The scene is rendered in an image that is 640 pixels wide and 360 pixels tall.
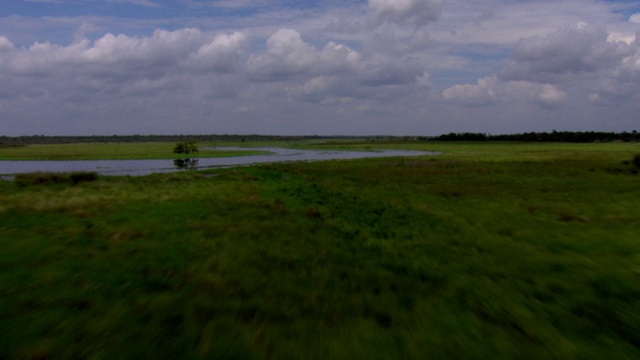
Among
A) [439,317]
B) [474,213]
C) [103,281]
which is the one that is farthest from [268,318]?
[474,213]

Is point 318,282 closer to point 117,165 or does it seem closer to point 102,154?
point 117,165

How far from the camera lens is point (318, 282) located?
9.70 meters

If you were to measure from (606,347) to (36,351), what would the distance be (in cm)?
809

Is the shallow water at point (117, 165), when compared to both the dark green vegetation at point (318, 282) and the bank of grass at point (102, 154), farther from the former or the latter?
the dark green vegetation at point (318, 282)

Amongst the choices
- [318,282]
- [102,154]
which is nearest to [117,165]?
[102,154]

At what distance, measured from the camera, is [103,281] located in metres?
9.25

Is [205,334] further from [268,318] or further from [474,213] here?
[474,213]

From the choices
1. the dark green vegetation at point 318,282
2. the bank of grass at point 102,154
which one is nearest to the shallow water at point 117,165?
the bank of grass at point 102,154

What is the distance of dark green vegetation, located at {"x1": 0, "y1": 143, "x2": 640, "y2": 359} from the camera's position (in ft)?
20.9

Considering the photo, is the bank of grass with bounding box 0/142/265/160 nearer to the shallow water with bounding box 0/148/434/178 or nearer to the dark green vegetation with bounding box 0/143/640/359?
the shallow water with bounding box 0/148/434/178

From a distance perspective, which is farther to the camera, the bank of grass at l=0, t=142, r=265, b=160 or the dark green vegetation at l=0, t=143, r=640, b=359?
the bank of grass at l=0, t=142, r=265, b=160

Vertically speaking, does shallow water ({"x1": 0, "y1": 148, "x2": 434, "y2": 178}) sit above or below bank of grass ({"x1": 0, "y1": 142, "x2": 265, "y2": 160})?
below

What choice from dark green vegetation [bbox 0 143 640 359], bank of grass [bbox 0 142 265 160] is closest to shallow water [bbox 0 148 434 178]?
bank of grass [bbox 0 142 265 160]

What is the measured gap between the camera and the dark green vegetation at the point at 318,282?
6355 millimetres
